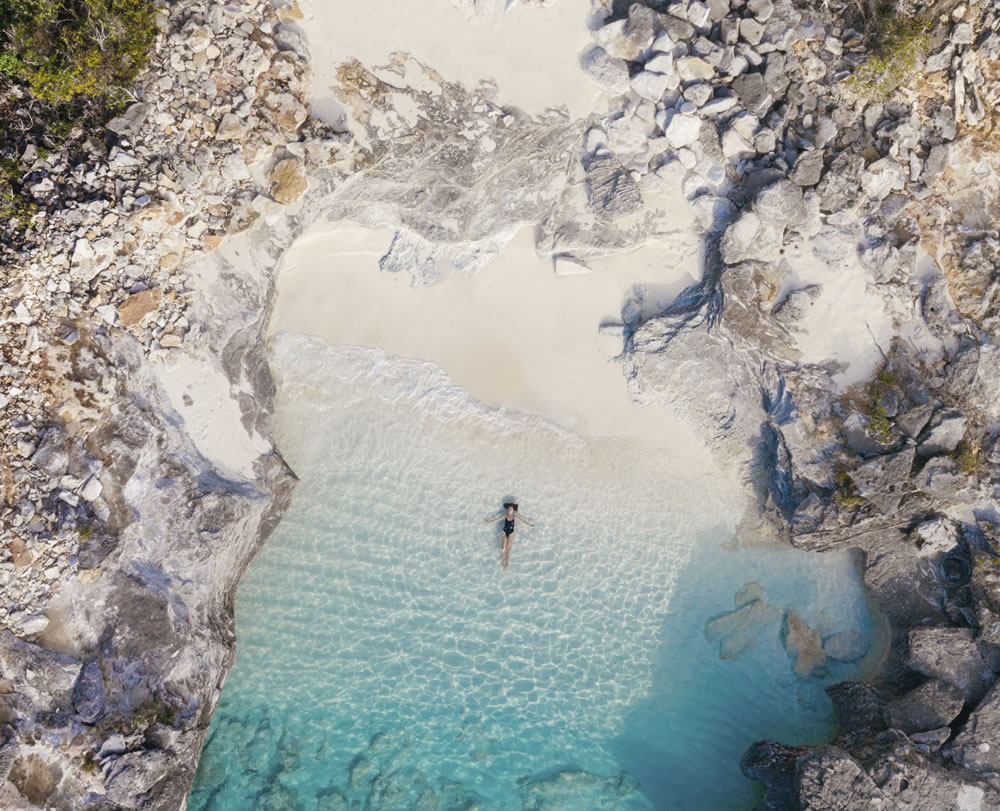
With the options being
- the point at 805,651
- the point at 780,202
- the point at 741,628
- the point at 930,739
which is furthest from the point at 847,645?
the point at 780,202

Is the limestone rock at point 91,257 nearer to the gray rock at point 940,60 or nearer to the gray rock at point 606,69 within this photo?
the gray rock at point 606,69

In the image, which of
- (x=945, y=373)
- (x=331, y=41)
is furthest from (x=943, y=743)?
(x=331, y=41)

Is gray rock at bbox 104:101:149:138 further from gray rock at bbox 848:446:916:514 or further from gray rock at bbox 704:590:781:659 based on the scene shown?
gray rock at bbox 848:446:916:514

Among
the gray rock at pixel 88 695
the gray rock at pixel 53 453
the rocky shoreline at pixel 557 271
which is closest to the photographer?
the gray rock at pixel 53 453

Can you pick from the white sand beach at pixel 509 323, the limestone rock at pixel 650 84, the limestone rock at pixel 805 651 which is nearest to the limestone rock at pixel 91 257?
the white sand beach at pixel 509 323

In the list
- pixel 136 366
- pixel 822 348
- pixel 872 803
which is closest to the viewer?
pixel 872 803

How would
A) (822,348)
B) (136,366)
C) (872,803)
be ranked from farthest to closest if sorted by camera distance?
(822,348), (136,366), (872,803)

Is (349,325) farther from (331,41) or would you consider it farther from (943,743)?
(943,743)
